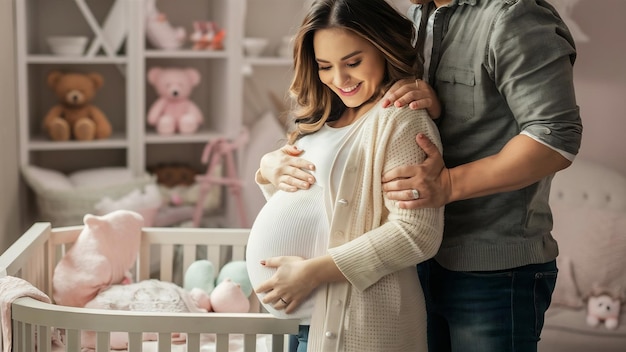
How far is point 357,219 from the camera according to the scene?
1351 mm

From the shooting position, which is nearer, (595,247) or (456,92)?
(456,92)

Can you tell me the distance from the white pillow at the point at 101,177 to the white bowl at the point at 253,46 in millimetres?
660

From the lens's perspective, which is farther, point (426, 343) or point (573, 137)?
point (426, 343)

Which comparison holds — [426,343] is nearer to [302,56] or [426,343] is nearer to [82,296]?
[302,56]

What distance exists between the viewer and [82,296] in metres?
1.87

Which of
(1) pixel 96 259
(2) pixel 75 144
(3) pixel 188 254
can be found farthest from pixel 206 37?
(1) pixel 96 259

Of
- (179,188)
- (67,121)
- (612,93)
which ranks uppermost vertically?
(612,93)

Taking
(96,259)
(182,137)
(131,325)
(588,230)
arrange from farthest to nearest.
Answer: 1. (182,137)
2. (588,230)
3. (96,259)
4. (131,325)

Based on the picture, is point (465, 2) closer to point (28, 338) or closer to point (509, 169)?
point (509, 169)

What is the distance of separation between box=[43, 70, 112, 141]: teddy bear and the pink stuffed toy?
1.18 metres

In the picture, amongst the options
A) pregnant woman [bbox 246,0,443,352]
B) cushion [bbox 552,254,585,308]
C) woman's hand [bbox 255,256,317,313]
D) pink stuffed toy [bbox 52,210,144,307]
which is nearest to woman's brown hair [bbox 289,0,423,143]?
pregnant woman [bbox 246,0,443,352]

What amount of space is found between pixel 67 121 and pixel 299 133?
1838 mm

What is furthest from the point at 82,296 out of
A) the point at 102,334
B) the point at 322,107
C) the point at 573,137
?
the point at 573,137

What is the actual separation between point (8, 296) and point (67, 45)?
1.69 m
